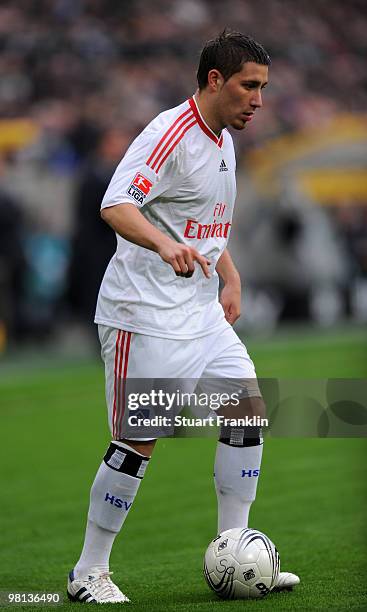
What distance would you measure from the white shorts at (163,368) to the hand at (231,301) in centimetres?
35

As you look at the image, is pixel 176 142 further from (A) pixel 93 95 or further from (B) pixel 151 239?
(A) pixel 93 95

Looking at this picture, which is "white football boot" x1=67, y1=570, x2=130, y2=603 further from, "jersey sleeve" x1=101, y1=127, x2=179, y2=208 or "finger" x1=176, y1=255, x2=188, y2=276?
"jersey sleeve" x1=101, y1=127, x2=179, y2=208

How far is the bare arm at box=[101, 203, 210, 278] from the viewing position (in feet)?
12.4

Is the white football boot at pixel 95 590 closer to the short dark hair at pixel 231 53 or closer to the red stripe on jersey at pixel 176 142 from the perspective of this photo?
the red stripe on jersey at pixel 176 142

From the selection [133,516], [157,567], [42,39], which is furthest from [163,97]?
[157,567]

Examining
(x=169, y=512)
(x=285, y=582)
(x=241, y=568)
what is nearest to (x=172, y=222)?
(x=241, y=568)

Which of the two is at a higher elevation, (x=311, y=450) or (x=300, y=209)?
(x=300, y=209)

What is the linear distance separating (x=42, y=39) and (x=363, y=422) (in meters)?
16.8

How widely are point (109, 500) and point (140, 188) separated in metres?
1.13

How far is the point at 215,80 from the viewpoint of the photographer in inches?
168

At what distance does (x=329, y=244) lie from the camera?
1894cm

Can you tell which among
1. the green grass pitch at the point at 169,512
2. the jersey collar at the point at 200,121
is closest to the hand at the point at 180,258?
the jersey collar at the point at 200,121

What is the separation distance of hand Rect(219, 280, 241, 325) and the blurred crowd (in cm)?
845

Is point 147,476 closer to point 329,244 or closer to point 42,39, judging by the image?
point 329,244
